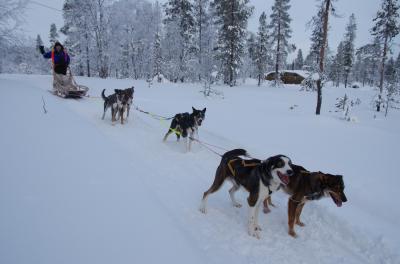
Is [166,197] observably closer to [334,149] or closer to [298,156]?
[298,156]

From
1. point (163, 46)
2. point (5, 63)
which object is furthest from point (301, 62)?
point (5, 63)

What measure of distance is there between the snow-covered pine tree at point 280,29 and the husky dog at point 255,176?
3011cm

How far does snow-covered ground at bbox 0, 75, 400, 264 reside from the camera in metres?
3.27

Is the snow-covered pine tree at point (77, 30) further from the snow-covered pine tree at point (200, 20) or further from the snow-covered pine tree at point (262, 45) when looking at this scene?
the snow-covered pine tree at point (262, 45)

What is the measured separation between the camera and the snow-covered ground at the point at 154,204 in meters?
3.27

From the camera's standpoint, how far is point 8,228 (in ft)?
10.2

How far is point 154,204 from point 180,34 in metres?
29.3

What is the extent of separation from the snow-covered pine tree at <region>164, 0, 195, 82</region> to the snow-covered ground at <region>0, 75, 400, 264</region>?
24213mm

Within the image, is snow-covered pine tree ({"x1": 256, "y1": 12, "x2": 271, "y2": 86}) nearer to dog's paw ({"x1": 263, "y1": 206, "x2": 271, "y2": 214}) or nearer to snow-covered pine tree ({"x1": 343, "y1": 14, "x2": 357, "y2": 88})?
snow-covered pine tree ({"x1": 343, "y1": 14, "x2": 357, "y2": 88})

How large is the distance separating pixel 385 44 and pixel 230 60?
1426cm

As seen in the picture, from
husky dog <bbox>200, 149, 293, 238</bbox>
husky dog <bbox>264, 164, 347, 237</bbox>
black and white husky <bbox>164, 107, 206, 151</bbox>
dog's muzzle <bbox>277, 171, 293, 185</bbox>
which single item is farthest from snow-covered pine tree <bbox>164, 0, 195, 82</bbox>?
dog's muzzle <bbox>277, 171, 293, 185</bbox>

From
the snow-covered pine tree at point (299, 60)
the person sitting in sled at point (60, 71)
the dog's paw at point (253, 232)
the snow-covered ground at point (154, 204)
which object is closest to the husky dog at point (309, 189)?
the snow-covered ground at point (154, 204)

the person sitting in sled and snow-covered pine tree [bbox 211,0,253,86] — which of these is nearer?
the person sitting in sled

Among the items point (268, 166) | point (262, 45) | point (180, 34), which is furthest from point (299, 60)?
point (268, 166)
